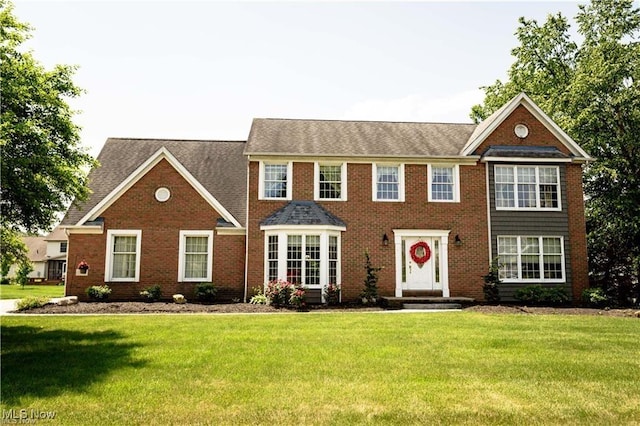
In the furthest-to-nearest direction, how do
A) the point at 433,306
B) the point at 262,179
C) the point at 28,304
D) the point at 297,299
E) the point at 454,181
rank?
1. the point at 454,181
2. the point at 262,179
3. the point at 433,306
4. the point at 297,299
5. the point at 28,304

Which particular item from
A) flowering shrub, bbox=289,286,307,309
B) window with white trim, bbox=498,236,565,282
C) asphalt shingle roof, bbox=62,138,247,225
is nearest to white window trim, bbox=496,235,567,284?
window with white trim, bbox=498,236,565,282

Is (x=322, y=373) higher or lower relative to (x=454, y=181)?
lower

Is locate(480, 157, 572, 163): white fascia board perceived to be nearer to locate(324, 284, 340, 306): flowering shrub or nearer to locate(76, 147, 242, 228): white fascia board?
locate(324, 284, 340, 306): flowering shrub

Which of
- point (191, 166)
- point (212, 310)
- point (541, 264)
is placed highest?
point (191, 166)

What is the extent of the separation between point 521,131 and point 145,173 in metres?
16.2

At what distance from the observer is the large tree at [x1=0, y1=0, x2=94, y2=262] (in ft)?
34.2

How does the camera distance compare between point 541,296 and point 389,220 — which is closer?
point 541,296

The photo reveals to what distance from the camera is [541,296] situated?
1966 cm

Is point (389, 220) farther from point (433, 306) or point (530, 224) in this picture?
point (530, 224)

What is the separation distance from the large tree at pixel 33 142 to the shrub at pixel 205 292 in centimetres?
806

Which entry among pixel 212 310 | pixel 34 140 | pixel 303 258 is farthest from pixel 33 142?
pixel 303 258

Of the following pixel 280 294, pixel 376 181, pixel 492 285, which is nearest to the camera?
pixel 280 294

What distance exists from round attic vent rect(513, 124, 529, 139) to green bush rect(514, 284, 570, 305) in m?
6.60

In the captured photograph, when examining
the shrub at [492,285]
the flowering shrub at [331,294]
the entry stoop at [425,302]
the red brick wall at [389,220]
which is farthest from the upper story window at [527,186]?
the flowering shrub at [331,294]
